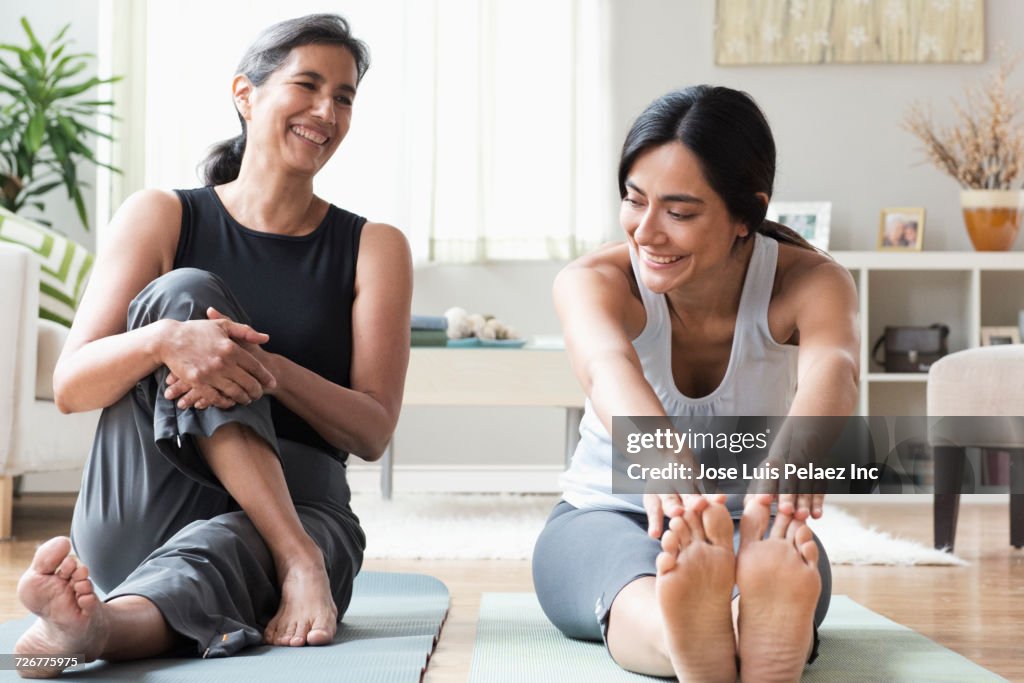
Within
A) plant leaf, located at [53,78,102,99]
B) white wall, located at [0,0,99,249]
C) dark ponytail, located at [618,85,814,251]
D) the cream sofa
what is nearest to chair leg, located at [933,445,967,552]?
dark ponytail, located at [618,85,814,251]

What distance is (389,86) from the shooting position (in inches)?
188

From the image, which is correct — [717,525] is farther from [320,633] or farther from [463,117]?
[463,117]

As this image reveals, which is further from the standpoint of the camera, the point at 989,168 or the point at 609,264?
the point at 989,168

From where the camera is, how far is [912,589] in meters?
2.42

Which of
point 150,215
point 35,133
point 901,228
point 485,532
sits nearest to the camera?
point 150,215

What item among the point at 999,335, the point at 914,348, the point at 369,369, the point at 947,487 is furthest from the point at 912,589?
the point at 999,335

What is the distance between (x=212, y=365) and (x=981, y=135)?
12.2ft

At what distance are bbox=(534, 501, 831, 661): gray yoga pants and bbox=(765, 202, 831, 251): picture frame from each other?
3100mm

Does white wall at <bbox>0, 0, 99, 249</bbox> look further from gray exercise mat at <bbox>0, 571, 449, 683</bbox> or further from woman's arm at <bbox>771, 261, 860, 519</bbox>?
woman's arm at <bbox>771, 261, 860, 519</bbox>

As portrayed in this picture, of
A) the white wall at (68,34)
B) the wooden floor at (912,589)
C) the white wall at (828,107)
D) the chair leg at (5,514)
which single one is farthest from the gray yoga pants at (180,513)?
the white wall at (828,107)

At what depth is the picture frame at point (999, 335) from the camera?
14.7 feet

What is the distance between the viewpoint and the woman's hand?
4.08 ft

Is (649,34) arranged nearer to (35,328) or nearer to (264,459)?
(35,328)

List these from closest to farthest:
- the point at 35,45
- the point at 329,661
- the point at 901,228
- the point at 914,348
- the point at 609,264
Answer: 1. the point at 329,661
2. the point at 609,264
3. the point at 35,45
4. the point at 914,348
5. the point at 901,228
